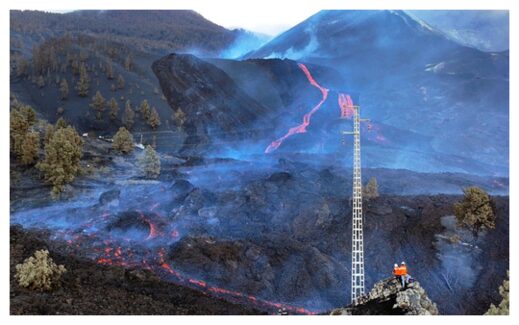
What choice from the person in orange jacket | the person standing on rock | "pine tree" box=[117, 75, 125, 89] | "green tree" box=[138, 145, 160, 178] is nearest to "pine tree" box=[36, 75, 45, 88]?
"pine tree" box=[117, 75, 125, 89]

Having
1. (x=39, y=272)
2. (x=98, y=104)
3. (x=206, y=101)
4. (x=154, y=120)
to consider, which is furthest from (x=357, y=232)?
(x=98, y=104)

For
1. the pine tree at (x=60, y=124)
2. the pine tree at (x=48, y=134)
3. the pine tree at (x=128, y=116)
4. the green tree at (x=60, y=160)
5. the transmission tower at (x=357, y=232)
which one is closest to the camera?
the transmission tower at (x=357, y=232)

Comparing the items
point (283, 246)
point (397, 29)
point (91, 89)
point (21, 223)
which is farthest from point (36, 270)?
point (397, 29)

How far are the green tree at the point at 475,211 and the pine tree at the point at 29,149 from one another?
13111mm

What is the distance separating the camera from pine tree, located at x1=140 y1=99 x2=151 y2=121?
19.3 meters

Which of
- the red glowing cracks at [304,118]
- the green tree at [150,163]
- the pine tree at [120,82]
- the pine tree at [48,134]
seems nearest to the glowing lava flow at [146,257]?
the green tree at [150,163]

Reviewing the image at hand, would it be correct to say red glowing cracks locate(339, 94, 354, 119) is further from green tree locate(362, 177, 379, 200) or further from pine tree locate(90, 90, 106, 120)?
pine tree locate(90, 90, 106, 120)

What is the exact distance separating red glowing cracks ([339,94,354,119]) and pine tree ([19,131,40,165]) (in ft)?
32.6

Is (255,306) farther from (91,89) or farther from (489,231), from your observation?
(91,89)

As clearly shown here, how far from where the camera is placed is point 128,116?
19.3 m

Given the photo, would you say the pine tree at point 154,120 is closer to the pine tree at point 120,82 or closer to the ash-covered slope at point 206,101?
the ash-covered slope at point 206,101

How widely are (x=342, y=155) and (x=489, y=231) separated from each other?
5.21m

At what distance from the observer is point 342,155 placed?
18.8m

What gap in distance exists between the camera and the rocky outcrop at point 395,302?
13078 mm
